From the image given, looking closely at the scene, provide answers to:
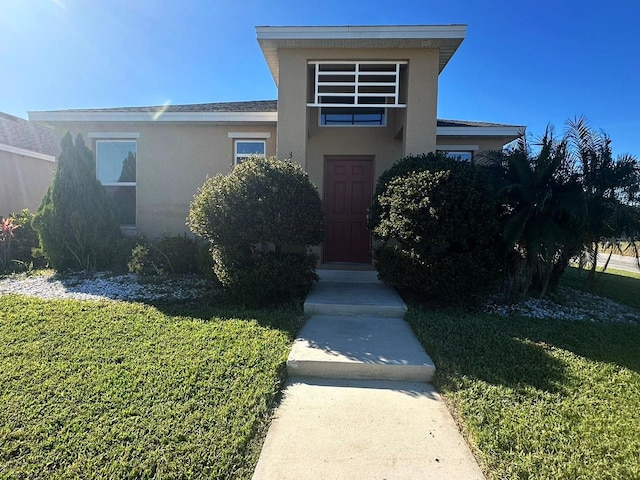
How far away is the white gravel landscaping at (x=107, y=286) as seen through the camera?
6.01 metres

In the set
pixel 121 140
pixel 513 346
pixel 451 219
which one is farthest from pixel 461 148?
pixel 121 140

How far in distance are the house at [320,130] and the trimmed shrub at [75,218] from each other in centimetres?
108

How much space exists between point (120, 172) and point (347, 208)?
604 centimetres

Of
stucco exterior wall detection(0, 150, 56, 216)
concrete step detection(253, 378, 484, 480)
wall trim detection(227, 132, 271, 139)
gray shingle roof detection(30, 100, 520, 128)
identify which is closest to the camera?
concrete step detection(253, 378, 484, 480)

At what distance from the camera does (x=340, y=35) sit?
639 cm

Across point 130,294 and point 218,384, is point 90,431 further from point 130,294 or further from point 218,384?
point 130,294

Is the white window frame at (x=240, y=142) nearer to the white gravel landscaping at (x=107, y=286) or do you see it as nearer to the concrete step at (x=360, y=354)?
the white gravel landscaping at (x=107, y=286)

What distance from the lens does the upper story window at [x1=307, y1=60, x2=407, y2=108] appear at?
6.83 m

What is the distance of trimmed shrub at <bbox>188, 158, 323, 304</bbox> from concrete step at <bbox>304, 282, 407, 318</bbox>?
456 mm

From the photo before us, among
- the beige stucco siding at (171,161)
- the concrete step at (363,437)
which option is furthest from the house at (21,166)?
the concrete step at (363,437)

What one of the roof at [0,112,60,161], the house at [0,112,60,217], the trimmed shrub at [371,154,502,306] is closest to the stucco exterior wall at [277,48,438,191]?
the trimmed shrub at [371,154,502,306]

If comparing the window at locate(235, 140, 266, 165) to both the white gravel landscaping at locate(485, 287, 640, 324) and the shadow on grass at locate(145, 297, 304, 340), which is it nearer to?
the shadow on grass at locate(145, 297, 304, 340)

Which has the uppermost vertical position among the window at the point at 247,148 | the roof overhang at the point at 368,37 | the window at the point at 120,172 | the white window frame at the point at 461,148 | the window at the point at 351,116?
the roof overhang at the point at 368,37

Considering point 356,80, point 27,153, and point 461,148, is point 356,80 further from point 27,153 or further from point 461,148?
point 27,153
